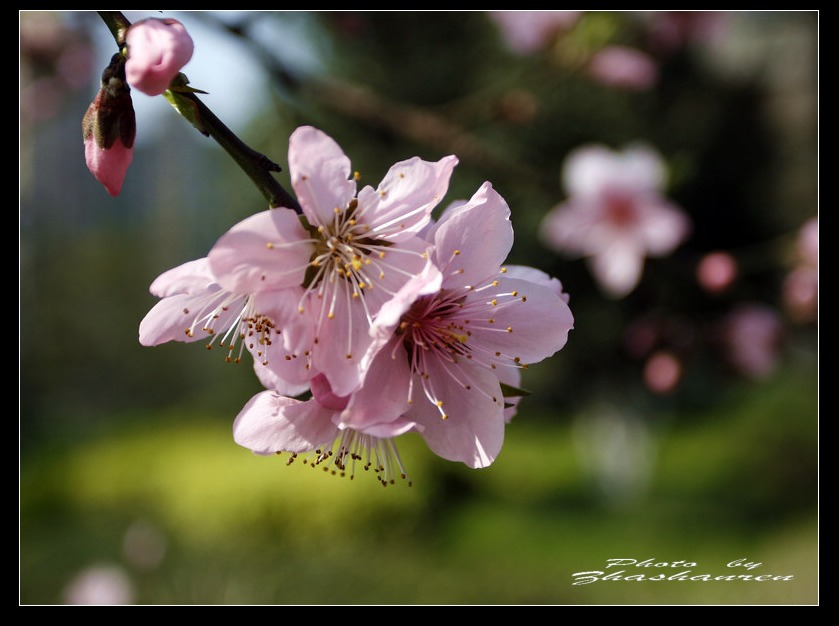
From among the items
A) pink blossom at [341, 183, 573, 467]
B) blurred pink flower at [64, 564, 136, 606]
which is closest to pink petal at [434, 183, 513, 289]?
pink blossom at [341, 183, 573, 467]

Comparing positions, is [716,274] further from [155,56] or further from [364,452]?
[155,56]

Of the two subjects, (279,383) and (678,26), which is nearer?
(279,383)

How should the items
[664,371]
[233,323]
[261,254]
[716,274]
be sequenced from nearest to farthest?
[261,254] < [233,323] < [716,274] < [664,371]

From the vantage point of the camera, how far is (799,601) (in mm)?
3727

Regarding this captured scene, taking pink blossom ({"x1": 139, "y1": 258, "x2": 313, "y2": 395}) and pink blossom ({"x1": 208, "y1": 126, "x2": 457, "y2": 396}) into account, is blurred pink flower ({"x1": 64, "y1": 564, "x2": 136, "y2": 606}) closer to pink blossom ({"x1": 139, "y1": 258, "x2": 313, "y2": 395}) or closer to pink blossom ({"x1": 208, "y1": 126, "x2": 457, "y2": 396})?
pink blossom ({"x1": 139, "y1": 258, "x2": 313, "y2": 395})

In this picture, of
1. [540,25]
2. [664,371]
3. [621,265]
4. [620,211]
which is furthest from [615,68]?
[664,371]

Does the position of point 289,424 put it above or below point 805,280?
below

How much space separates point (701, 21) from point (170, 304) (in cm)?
261

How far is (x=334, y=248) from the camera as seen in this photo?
0.57 m

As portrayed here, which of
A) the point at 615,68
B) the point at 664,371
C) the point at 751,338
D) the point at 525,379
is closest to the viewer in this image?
the point at 664,371

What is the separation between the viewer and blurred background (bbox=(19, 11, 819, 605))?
9.02 feet

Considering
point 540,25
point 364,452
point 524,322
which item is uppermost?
point 540,25

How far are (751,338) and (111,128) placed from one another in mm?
1736

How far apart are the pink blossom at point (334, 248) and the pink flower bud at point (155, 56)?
0.10 meters
